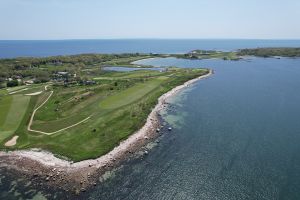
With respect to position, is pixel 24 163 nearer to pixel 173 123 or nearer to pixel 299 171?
pixel 173 123

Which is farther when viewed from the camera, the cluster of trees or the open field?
the cluster of trees

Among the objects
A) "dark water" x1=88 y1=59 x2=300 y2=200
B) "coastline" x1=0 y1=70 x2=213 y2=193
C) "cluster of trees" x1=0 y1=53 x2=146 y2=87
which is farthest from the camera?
"cluster of trees" x1=0 y1=53 x2=146 y2=87

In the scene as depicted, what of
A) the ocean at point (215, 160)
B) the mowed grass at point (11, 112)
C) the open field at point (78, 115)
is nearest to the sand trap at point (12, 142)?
the open field at point (78, 115)

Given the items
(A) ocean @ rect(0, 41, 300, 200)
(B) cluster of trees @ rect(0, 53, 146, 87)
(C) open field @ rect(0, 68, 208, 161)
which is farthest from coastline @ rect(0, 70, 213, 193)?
(B) cluster of trees @ rect(0, 53, 146, 87)

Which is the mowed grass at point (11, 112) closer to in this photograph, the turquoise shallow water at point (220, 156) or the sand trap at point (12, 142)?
the sand trap at point (12, 142)

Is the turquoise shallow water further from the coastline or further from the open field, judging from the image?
the open field

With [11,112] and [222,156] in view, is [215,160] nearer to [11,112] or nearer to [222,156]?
[222,156]

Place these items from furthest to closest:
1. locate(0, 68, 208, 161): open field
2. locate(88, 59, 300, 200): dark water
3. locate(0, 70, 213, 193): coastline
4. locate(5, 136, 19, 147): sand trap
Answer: locate(5, 136, 19, 147): sand trap < locate(0, 68, 208, 161): open field < locate(0, 70, 213, 193): coastline < locate(88, 59, 300, 200): dark water

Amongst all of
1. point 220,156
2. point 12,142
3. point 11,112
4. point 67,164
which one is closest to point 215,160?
point 220,156
